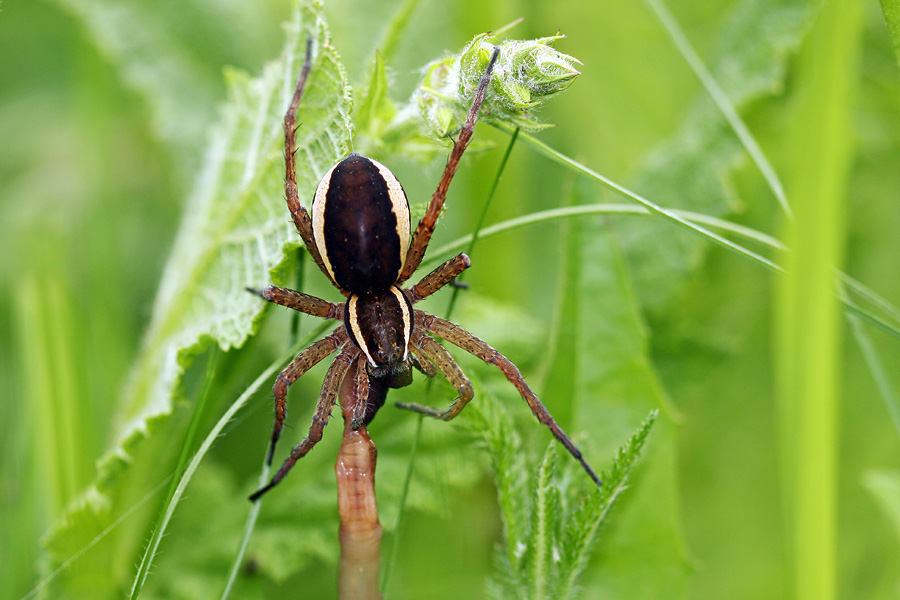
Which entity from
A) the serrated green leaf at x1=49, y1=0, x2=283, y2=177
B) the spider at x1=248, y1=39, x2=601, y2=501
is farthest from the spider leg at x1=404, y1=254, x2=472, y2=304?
the serrated green leaf at x1=49, y1=0, x2=283, y2=177

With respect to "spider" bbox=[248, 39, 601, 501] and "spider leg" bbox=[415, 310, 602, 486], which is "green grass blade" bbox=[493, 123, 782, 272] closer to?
"spider" bbox=[248, 39, 601, 501]

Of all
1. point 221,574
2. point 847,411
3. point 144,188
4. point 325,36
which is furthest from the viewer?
point 144,188

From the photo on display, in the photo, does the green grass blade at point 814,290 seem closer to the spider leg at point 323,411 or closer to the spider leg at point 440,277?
the spider leg at point 440,277

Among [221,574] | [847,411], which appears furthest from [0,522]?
[847,411]

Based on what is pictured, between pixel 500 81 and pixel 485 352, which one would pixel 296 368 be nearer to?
pixel 485 352

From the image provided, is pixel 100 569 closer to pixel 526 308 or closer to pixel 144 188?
pixel 526 308
